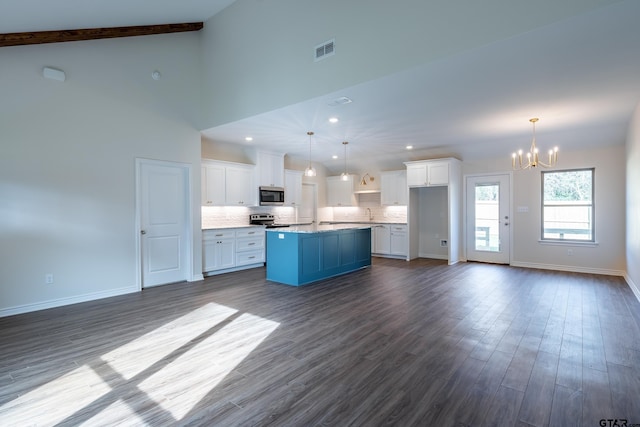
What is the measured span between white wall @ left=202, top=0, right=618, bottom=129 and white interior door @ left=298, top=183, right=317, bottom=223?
3.89 m

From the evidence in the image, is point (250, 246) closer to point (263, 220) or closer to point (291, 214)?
point (263, 220)

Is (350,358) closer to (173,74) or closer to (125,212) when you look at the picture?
(125,212)

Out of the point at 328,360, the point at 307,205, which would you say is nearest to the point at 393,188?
the point at 307,205

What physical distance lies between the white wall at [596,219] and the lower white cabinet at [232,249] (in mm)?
5819

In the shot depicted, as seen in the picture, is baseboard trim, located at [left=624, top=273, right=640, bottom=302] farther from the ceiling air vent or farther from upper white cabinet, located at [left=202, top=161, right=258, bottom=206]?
upper white cabinet, located at [left=202, top=161, right=258, bottom=206]

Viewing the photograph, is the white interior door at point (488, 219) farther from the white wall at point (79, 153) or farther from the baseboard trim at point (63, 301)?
the baseboard trim at point (63, 301)

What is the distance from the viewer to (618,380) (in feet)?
7.98

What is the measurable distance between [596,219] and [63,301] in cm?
947

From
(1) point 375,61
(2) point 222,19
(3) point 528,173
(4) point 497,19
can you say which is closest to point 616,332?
(4) point 497,19

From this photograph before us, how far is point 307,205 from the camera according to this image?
9453 millimetres

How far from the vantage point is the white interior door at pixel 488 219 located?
738cm

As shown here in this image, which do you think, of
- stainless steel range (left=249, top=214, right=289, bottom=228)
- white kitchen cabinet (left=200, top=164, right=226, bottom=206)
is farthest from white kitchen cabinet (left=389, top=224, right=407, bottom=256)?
white kitchen cabinet (left=200, top=164, right=226, bottom=206)

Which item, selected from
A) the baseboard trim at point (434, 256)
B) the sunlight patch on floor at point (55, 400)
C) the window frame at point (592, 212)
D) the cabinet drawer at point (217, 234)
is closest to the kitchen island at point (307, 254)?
the cabinet drawer at point (217, 234)

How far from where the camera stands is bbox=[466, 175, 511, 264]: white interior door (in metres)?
7.38
